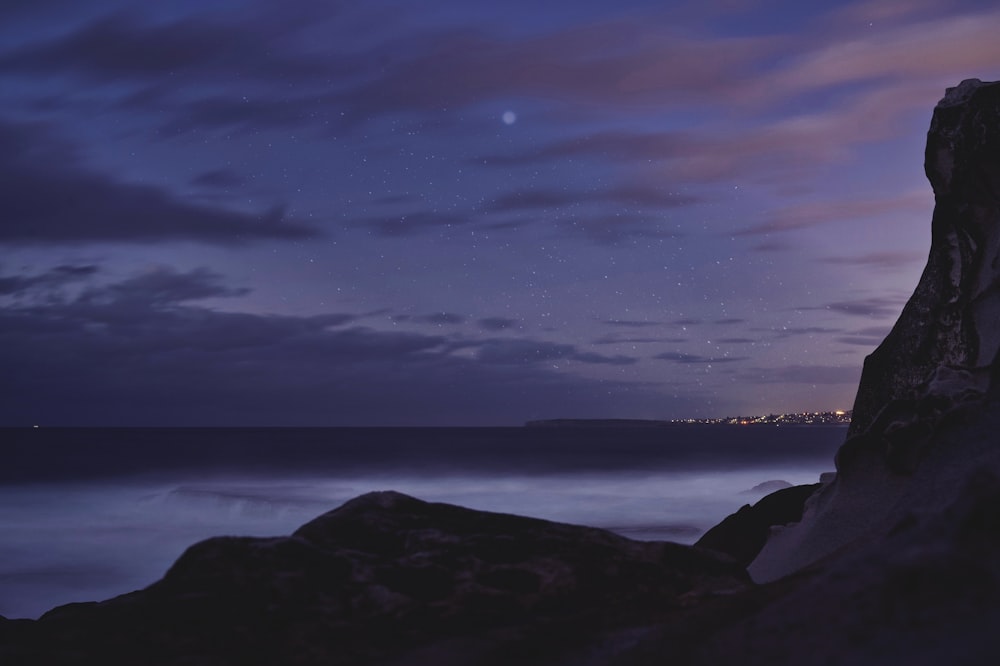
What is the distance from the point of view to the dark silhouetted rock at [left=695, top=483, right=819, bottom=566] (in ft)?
32.5

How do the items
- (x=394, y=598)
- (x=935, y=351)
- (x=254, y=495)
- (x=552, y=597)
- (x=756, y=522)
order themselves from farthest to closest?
1. (x=254, y=495)
2. (x=756, y=522)
3. (x=935, y=351)
4. (x=552, y=597)
5. (x=394, y=598)

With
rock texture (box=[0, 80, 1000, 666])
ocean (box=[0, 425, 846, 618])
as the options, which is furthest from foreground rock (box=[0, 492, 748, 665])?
ocean (box=[0, 425, 846, 618])

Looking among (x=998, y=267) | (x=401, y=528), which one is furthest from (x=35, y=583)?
(x=998, y=267)

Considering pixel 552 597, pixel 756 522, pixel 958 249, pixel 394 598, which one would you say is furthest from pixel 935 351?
pixel 394 598

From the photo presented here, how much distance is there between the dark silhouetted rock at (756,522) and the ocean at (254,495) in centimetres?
1301

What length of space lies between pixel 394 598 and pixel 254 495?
40796 mm

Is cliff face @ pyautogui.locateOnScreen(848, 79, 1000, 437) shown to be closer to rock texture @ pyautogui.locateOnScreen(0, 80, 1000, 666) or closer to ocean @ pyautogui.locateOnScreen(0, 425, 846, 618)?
rock texture @ pyautogui.locateOnScreen(0, 80, 1000, 666)

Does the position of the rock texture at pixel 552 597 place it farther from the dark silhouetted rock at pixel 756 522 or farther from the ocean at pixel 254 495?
the ocean at pixel 254 495

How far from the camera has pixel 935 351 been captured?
26.7 feet

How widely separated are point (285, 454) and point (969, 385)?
77016 mm

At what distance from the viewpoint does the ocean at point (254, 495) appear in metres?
22.3

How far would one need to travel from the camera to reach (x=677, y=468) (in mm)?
61250

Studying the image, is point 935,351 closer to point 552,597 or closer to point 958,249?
point 958,249

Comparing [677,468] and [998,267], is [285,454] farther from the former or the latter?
[998,267]
